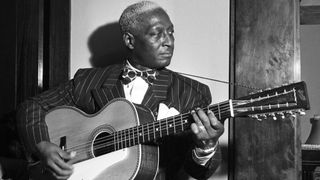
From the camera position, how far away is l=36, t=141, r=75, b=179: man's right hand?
1.98m

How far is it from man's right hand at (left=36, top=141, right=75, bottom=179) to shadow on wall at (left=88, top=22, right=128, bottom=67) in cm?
71

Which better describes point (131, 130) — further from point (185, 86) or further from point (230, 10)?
point (230, 10)

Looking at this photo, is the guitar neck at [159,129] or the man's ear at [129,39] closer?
the guitar neck at [159,129]

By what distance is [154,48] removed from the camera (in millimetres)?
2094

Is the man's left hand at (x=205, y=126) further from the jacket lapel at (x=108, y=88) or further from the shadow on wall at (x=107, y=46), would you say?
the shadow on wall at (x=107, y=46)

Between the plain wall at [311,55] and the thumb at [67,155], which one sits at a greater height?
the plain wall at [311,55]

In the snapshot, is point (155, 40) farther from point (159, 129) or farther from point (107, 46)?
point (107, 46)

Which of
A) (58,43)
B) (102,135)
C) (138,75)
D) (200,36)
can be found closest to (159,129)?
(102,135)

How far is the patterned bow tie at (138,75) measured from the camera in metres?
2.13

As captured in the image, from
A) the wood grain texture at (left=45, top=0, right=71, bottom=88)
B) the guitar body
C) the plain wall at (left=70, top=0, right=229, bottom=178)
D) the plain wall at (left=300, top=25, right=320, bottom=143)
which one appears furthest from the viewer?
the plain wall at (left=300, top=25, right=320, bottom=143)

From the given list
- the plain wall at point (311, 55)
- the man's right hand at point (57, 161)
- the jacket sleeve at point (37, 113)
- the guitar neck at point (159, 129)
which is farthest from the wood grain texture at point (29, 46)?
the plain wall at point (311, 55)

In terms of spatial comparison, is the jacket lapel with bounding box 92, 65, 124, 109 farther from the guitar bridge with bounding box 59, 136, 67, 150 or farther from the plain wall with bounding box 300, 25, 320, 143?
the plain wall with bounding box 300, 25, 320, 143

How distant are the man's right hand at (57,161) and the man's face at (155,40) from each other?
0.47m

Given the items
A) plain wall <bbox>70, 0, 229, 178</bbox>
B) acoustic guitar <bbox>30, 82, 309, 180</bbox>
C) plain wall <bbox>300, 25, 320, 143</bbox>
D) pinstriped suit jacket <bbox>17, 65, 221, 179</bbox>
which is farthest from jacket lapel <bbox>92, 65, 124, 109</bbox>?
plain wall <bbox>300, 25, 320, 143</bbox>
